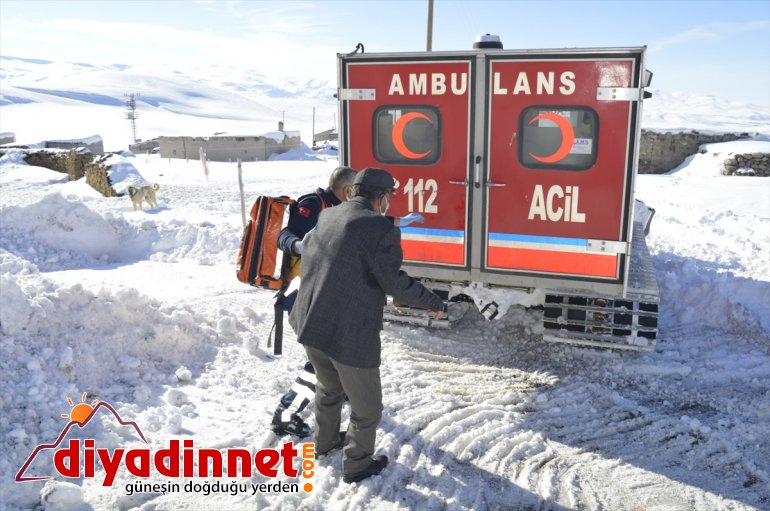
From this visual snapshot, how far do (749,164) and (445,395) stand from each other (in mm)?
19576

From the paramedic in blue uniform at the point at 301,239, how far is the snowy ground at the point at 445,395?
6.4 inches

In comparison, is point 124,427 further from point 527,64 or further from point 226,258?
point 226,258

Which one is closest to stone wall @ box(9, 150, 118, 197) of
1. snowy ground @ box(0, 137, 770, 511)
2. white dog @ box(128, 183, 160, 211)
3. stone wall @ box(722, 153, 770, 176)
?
white dog @ box(128, 183, 160, 211)

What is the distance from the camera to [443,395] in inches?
204

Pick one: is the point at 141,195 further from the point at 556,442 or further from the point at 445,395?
the point at 556,442

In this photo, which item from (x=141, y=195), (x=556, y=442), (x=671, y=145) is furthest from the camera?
(x=671, y=145)

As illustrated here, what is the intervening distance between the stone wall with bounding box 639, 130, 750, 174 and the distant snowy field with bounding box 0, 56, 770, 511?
57.2 ft

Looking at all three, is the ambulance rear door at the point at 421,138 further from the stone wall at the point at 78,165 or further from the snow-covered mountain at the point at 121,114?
the snow-covered mountain at the point at 121,114

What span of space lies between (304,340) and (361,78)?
3144 mm

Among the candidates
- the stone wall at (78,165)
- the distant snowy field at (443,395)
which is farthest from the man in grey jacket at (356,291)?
the stone wall at (78,165)

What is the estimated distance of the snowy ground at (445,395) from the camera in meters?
3.83

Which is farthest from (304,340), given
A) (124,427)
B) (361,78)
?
(361,78)

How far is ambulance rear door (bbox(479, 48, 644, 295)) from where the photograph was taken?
505 cm

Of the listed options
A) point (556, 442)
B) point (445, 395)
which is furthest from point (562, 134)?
point (556, 442)
